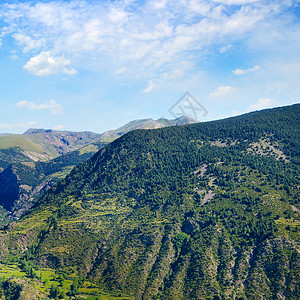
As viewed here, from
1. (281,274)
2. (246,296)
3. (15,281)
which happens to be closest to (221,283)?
(246,296)

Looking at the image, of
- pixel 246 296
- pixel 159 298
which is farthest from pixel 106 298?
pixel 246 296

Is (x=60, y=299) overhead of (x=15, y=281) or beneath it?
beneath

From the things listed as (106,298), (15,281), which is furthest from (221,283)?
(15,281)

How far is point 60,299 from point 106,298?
28.5 m

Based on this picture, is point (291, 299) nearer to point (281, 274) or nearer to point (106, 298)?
point (281, 274)

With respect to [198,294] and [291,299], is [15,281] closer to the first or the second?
[198,294]

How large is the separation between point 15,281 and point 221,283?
131m

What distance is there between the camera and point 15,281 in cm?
19850

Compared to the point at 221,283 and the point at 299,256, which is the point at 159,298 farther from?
the point at 299,256

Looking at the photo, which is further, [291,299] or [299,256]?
[299,256]

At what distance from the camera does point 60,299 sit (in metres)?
196

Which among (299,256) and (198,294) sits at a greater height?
(299,256)

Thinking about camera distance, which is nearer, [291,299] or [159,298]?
[291,299]

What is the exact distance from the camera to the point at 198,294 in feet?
628
